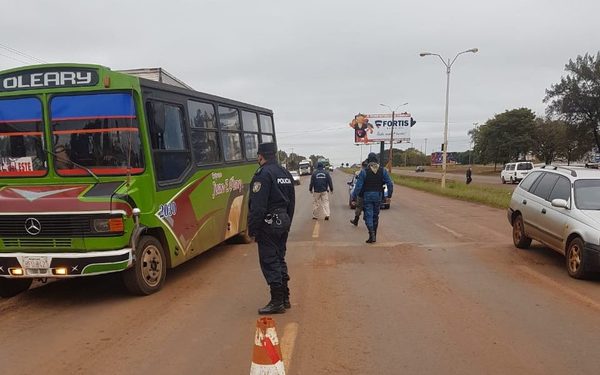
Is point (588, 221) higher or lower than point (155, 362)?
higher

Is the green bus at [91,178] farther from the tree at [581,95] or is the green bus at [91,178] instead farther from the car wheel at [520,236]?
the tree at [581,95]

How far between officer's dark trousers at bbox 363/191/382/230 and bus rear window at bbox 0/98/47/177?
20.5 feet

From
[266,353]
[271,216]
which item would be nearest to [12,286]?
[271,216]

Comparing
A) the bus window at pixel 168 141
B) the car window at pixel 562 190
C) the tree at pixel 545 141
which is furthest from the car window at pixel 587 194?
the tree at pixel 545 141

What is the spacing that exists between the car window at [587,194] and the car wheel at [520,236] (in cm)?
166

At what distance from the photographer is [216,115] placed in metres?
8.97

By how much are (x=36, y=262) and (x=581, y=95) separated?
5196 centimetres

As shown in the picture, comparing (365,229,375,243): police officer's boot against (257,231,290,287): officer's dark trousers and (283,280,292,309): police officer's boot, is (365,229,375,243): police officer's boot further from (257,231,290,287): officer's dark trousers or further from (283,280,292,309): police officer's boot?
(257,231,290,287): officer's dark trousers

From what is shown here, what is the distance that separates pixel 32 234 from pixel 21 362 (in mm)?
1897

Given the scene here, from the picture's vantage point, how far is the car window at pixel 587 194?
305 inches

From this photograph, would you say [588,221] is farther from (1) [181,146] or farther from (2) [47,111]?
(2) [47,111]

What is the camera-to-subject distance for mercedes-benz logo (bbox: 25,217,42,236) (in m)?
5.89

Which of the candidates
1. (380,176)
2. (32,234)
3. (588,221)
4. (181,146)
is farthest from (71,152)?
(588,221)

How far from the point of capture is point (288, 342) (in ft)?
15.6
